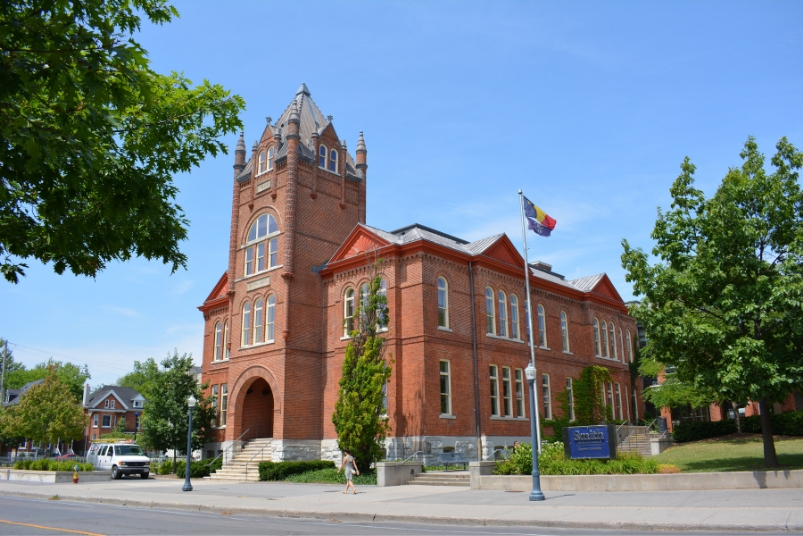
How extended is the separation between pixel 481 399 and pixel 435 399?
10.3ft

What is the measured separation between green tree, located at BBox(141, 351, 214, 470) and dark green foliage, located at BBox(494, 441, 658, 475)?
20.1m

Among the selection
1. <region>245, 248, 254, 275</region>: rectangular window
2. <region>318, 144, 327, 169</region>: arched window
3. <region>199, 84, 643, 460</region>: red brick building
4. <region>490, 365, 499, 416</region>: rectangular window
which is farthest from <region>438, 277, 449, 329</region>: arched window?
<region>245, 248, 254, 275</region>: rectangular window

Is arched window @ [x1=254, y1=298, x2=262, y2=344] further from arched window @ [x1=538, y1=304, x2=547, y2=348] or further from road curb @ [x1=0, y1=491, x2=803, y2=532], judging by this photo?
arched window @ [x1=538, y1=304, x2=547, y2=348]

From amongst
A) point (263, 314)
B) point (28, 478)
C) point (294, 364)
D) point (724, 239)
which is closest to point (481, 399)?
point (294, 364)

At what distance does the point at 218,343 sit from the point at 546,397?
20595 millimetres

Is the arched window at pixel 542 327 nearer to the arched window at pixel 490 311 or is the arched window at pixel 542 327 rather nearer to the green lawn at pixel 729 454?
the arched window at pixel 490 311

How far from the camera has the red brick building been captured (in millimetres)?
29641

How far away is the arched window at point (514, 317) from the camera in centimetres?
3428

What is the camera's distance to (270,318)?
110 feet

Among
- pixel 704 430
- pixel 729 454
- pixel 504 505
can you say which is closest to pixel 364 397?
pixel 504 505

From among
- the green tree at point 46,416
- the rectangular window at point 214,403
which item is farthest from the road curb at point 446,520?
the green tree at point 46,416

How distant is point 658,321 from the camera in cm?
2006

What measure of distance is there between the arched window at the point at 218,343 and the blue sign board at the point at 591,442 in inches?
981

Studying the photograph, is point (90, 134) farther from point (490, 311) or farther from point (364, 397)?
point (490, 311)
